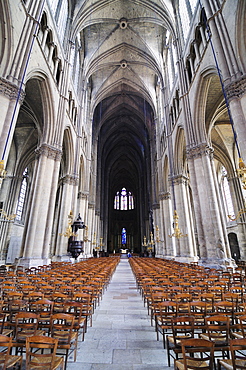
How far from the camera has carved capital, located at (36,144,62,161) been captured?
496 inches

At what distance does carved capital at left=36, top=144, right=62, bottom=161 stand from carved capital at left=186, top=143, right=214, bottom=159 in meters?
8.59

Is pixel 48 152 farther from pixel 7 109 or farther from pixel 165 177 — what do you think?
pixel 165 177

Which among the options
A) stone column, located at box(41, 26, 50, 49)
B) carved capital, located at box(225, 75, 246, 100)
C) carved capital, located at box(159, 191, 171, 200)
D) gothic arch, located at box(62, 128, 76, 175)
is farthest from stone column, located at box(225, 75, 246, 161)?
carved capital, located at box(159, 191, 171, 200)

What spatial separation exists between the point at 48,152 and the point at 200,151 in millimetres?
9584

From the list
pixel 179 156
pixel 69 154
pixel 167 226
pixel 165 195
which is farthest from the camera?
pixel 165 195

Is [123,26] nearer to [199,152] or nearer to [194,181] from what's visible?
[199,152]

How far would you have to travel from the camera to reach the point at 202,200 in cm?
1152

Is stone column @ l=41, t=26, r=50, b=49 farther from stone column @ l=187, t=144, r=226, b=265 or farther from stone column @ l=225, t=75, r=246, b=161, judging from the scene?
stone column @ l=187, t=144, r=226, b=265

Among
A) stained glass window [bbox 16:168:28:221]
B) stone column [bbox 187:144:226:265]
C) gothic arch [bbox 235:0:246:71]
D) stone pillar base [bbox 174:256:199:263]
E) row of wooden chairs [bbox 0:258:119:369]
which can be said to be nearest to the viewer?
row of wooden chairs [bbox 0:258:119:369]

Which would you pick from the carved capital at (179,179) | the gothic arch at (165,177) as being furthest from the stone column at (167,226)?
the carved capital at (179,179)

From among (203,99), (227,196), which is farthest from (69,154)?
(227,196)

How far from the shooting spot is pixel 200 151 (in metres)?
12.2

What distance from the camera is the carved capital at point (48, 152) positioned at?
12.6m

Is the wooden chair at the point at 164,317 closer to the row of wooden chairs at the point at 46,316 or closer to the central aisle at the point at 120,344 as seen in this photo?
the central aisle at the point at 120,344
